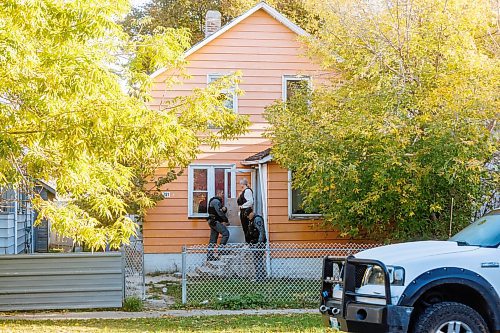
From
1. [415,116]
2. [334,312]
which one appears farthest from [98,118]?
[415,116]

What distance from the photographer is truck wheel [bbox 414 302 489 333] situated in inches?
330

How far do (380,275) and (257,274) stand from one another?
8.05m

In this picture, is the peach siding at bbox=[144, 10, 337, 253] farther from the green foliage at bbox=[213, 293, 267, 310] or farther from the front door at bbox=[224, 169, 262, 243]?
the green foliage at bbox=[213, 293, 267, 310]

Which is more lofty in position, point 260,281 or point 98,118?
point 98,118

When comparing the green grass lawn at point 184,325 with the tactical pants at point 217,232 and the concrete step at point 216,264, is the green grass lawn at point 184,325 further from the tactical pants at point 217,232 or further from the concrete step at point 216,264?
the tactical pants at point 217,232

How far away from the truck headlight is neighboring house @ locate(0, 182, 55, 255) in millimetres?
7463

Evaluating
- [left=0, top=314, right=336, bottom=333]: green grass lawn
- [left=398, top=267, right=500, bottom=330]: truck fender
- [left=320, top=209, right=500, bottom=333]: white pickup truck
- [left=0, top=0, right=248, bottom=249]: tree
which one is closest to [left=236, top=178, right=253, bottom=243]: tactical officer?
[left=0, top=314, right=336, bottom=333]: green grass lawn

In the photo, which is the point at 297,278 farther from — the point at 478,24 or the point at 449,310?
the point at 449,310

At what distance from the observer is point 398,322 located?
8273 mm

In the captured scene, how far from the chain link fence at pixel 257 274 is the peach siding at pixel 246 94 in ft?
3.20

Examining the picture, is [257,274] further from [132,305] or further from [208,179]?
[208,179]

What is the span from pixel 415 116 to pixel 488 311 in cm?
654

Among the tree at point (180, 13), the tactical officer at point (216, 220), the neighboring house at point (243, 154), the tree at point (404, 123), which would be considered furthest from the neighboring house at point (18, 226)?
the tree at point (180, 13)

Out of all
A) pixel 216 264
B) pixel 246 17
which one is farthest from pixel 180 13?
pixel 216 264
